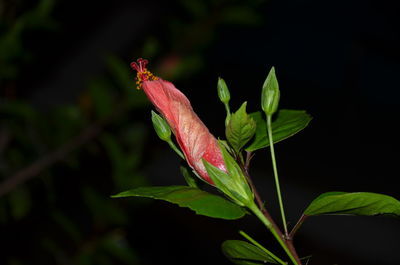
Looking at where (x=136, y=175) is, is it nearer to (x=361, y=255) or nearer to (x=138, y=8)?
(x=361, y=255)

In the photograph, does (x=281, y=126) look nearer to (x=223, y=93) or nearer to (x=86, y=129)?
(x=223, y=93)

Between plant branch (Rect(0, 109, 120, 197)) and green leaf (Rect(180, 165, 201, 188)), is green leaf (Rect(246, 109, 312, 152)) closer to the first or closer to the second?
green leaf (Rect(180, 165, 201, 188))

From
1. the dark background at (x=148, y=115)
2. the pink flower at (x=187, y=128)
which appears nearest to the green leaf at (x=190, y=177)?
the pink flower at (x=187, y=128)

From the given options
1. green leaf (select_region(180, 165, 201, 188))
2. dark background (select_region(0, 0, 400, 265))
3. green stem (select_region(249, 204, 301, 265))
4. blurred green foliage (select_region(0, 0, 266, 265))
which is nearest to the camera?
green stem (select_region(249, 204, 301, 265))

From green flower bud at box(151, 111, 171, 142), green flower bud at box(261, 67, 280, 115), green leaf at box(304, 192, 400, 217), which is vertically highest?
green flower bud at box(151, 111, 171, 142)

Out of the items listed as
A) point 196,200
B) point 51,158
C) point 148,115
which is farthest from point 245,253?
point 148,115

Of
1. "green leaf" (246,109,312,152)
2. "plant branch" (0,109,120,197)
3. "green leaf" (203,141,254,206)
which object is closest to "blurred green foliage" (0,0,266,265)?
"plant branch" (0,109,120,197)

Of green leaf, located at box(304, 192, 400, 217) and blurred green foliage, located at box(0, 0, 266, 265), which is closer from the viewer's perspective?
green leaf, located at box(304, 192, 400, 217)

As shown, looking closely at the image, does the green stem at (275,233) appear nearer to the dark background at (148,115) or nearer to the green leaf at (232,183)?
the green leaf at (232,183)
